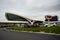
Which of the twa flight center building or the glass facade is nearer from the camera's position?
the twa flight center building

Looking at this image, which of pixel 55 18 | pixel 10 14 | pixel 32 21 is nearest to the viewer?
pixel 32 21

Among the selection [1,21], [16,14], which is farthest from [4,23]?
[16,14]

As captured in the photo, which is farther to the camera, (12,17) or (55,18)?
(55,18)

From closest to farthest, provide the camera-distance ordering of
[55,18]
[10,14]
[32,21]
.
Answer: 1. [32,21]
2. [10,14]
3. [55,18]

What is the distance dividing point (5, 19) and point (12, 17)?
227 inches


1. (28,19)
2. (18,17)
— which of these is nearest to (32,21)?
(28,19)

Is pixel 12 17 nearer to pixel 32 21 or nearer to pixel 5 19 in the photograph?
pixel 5 19

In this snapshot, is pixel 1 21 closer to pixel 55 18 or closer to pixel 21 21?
pixel 21 21

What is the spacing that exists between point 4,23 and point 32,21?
64.5 feet

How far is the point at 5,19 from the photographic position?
10412cm

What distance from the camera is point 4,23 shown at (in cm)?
10119

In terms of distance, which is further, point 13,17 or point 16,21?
point 13,17

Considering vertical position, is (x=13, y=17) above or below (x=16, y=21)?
above

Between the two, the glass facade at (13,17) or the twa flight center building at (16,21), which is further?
the glass facade at (13,17)
